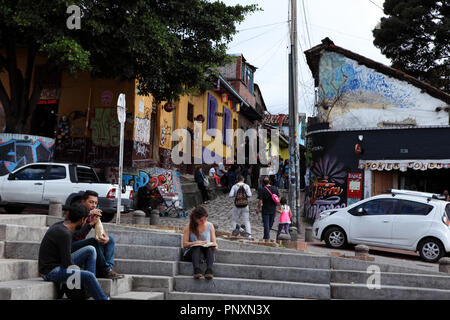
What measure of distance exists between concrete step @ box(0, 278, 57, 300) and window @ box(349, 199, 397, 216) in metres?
9.48

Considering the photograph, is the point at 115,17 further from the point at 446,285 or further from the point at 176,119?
the point at 446,285

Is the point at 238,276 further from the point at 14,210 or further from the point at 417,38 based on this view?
the point at 417,38

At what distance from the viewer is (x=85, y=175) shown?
536 inches

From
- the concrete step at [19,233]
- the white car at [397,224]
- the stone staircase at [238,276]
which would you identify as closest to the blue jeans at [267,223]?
the white car at [397,224]

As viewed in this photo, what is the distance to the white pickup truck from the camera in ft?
42.4

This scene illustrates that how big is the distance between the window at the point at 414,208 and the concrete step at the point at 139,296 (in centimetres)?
803

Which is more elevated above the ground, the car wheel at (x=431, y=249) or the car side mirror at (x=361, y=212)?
the car side mirror at (x=361, y=212)

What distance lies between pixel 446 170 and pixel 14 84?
16.2 meters

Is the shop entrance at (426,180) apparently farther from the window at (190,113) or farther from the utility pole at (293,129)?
the window at (190,113)

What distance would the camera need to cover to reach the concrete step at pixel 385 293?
7219 millimetres

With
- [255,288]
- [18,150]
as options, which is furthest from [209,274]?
[18,150]

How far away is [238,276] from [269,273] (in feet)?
1.59

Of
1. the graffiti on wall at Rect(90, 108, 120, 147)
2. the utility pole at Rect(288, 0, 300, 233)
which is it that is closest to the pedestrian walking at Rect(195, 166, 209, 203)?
the graffiti on wall at Rect(90, 108, 120, 147)

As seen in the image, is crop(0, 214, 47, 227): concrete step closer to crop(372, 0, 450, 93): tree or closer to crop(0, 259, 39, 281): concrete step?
crop(0, 259, 39, 281): concrete step
